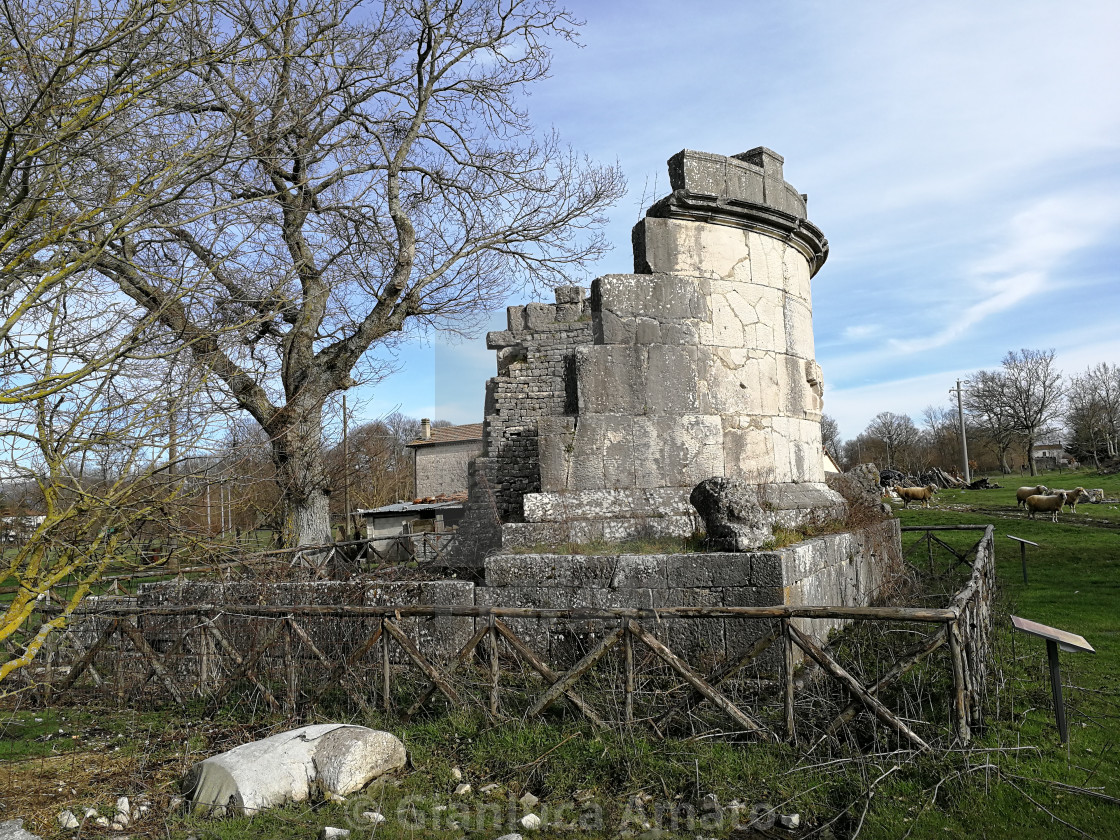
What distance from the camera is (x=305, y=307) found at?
11.5 meters

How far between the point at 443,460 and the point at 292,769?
34634 millimetres

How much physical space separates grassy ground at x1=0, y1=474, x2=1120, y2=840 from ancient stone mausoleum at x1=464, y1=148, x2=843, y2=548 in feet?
7.81

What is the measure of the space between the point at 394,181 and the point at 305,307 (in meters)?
3.73

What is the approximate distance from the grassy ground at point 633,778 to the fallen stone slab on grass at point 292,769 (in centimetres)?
11

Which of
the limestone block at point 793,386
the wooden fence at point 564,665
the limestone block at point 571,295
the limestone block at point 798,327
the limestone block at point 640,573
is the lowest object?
the wooden fence at point 564,665

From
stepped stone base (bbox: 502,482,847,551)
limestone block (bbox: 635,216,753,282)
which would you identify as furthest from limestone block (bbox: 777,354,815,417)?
stepped stone base (bbox: 502,482,847,551)

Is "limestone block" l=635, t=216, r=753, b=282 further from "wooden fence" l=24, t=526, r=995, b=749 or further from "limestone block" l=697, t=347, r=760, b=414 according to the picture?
"wooden fence" l=24, t=526, r=995, b=749

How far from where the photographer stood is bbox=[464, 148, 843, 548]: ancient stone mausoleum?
7074mm

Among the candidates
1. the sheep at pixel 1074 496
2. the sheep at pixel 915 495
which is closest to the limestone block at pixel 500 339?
the sheep at pixel 1074 496

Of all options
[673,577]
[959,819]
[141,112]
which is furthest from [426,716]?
[141,112]

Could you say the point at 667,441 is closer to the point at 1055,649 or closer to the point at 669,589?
the point at 669,589

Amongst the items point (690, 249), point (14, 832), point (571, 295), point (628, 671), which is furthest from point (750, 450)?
point (14, 832)

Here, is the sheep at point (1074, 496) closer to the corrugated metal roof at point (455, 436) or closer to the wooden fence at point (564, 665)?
the wooden fence at point (564, 665)

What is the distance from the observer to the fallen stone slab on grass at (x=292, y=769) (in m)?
4.07
